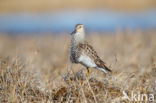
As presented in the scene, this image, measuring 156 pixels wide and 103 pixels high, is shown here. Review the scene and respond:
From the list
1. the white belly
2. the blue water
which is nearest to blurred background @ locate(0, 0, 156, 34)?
the blue water

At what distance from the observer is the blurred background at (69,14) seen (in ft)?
55.9

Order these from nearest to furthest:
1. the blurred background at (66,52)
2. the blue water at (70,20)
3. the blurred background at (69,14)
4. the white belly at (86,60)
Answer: the blurred background at (66,52)
the white belly at (86,60)
the blue water at (70,20)
the blurred background at (69,14)

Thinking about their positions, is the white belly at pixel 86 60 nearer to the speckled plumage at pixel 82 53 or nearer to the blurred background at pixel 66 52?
the speckled plumage at pixel 82 53

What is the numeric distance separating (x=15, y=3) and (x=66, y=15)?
3684mm

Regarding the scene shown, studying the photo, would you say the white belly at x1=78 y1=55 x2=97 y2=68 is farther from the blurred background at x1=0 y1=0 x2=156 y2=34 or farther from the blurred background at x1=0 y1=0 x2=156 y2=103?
the blurred background at x1=0 y1=0 x2=156 y2=34

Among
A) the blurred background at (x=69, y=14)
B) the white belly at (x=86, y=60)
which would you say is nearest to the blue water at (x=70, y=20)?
the blurred background at (x=69, y=14)

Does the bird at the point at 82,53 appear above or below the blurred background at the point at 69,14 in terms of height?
below

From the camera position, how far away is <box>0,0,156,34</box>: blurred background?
17.0 meters

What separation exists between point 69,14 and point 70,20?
117 centimetres

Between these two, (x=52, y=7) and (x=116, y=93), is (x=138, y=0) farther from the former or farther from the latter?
(x=116, y=93)

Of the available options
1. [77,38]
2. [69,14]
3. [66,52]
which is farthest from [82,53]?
[69,14]

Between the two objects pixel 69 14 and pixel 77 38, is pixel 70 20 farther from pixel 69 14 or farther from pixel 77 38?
pixel 77 38

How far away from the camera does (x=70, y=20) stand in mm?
19016

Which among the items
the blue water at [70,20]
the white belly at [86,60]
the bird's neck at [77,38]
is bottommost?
the white belly at [86,60]
